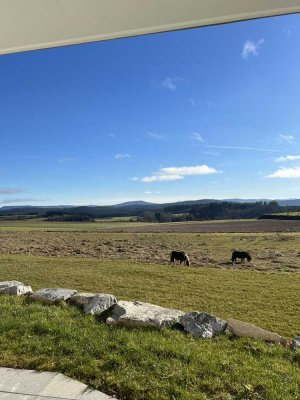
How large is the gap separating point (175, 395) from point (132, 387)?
306 mm

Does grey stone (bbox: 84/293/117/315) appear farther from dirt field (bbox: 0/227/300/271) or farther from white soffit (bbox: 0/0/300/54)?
dirt field (bbox: 0/227/300/271)

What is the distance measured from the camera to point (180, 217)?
70625mm

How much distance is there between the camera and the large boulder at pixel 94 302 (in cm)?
439

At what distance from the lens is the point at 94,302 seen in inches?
179

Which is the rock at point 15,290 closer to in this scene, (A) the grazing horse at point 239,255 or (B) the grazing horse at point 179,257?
(B) the grazing horse at point 179,257

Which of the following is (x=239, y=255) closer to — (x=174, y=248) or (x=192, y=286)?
(x=192, y=286)

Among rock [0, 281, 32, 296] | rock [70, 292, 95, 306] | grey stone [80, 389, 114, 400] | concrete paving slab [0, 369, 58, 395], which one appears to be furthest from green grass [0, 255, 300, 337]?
concrete paving slab [0, 369, 58, 395]

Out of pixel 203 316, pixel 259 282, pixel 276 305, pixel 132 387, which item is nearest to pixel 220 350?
pixel 203 316

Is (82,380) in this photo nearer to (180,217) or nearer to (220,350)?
(220,350)

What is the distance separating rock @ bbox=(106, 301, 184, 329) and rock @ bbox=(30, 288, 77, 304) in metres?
0.93

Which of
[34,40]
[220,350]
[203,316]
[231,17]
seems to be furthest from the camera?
[203,316]

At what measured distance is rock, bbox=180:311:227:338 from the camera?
3.73m

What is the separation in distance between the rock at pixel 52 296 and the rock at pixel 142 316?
93 centimetres

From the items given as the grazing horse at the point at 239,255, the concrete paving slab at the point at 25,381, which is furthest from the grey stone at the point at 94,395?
the grazing horse at the point at 239,255
